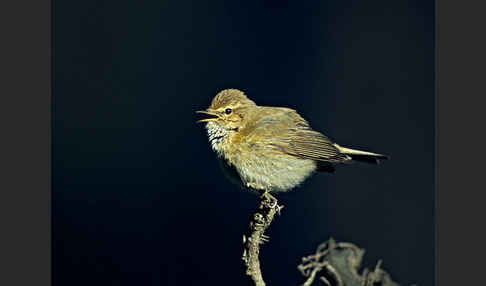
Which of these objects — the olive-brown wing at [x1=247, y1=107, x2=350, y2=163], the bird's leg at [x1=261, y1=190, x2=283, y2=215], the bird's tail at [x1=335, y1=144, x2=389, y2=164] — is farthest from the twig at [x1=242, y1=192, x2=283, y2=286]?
the bird's tail at [x1=335, y1=144, x2=389, y2=164]

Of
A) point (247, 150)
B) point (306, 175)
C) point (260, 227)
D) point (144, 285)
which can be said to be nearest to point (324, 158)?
point (306, 175)

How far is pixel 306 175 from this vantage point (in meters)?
2.22

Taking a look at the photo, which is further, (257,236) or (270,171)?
(270,171)

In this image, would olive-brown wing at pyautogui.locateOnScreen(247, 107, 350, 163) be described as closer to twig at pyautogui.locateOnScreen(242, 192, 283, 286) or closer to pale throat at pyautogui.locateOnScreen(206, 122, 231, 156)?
pale throat at pyautogui.locateOnScreen(206, 122, 231, 156)

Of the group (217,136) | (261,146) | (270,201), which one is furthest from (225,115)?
(270,201)

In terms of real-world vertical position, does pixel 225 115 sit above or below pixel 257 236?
above

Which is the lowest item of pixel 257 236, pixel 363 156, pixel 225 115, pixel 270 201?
pixel 257 236

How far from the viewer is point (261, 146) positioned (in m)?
2.11

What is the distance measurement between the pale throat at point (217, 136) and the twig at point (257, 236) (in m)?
0.36

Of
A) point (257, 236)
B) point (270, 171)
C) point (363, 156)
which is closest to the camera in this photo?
point (257, 236)

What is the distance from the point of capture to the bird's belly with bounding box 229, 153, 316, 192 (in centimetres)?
209

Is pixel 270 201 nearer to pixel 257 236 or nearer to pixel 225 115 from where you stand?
pixel 257 236

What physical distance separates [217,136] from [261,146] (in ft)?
0.65

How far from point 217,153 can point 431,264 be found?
1.59 meters
